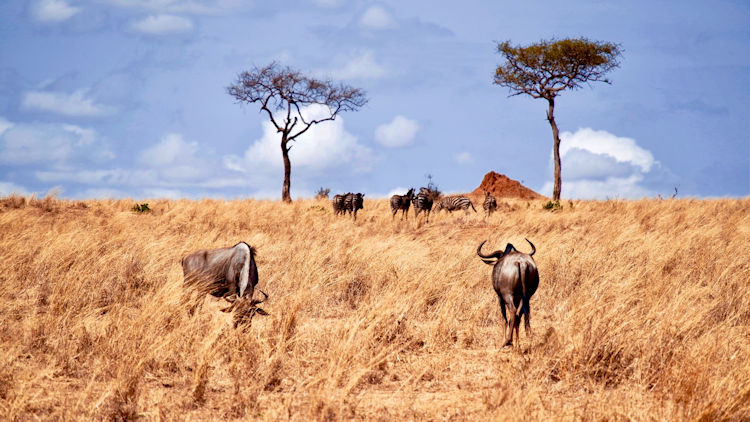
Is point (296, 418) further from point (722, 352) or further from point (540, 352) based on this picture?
point (722, 352)

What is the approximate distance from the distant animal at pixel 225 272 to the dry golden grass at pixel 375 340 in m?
0.29

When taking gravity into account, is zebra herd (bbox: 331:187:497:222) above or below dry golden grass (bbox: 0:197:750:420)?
above

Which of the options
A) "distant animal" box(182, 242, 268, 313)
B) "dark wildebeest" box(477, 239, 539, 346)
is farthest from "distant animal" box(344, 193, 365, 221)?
"dark wildebeest" box(477, 239, 539, 346)

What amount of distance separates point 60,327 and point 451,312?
4003 mm

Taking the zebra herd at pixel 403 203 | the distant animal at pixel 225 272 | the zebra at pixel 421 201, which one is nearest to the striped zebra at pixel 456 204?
the zebra herd at pixel 403 203

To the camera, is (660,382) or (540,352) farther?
(540,352)

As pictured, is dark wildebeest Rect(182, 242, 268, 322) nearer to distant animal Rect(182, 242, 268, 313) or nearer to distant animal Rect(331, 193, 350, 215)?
distant animal Rect(182, 242, 268, 313)

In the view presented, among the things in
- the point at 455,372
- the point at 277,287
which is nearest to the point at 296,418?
the point at 455,372

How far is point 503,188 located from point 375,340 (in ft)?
120

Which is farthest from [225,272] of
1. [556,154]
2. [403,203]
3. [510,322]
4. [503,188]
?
[503,188]

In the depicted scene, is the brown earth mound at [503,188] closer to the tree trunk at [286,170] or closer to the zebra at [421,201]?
the tree trunk at [286,170]

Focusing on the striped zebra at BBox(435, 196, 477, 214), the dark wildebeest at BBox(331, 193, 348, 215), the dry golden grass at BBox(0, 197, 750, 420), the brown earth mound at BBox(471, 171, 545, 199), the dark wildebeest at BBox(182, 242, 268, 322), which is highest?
the brown earth mound at BBox(471, 171, 545, 199)

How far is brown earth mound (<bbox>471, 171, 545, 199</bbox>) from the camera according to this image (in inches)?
1574

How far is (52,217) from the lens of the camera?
52.4 ft
